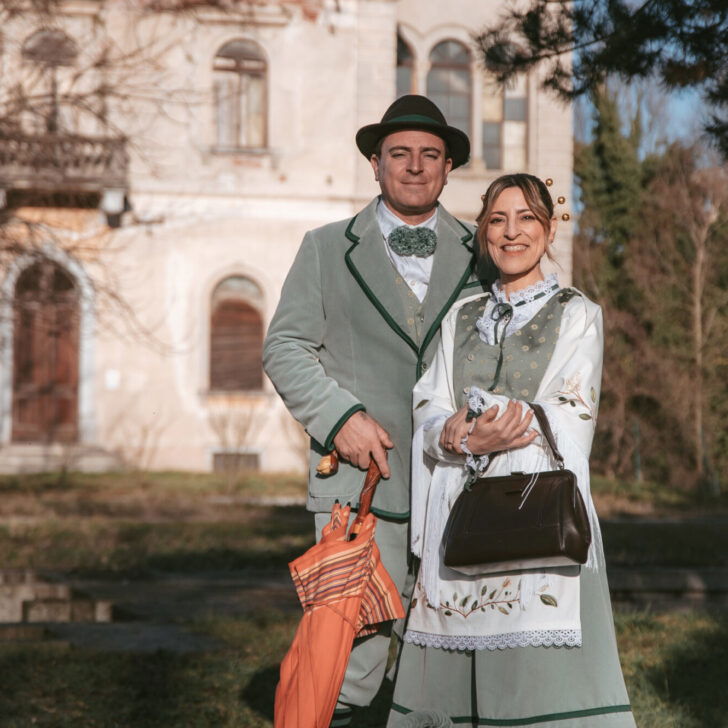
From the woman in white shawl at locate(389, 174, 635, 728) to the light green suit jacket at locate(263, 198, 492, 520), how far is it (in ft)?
0.64

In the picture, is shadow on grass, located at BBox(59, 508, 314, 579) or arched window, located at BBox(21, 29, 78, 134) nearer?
shadow on grass, located at BBox(59, 508, 314, 579)

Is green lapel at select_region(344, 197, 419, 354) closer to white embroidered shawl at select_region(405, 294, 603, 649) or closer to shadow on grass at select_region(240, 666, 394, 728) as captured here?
white embroidered shawl at select_region(405, 294, 603, 649)

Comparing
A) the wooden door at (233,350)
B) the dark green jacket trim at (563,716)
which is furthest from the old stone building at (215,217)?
the dark green jacket trim at (563,716)

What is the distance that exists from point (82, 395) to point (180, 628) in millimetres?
14668

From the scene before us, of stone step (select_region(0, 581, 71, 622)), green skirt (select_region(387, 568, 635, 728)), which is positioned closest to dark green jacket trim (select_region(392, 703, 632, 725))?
green skirt (select_region(387, 568, 635, 728))

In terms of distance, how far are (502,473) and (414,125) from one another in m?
1.21

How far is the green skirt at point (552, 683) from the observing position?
3363mm

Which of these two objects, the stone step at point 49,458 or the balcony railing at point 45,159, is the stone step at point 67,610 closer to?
the balcony railing at point 45,159

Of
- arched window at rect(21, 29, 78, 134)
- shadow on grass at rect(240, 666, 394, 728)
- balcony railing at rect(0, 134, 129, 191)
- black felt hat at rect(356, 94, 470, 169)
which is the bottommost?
shadow on grass at rect(240, 666, 394, 728)

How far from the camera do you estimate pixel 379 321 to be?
13.1ft

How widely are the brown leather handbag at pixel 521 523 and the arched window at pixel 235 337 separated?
1826 cm

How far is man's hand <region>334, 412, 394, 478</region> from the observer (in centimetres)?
380

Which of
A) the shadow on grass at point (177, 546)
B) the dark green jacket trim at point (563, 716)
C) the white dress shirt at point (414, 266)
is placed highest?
the white dress shirt at point (414, 266)

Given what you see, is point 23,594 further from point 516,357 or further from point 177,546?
point 516,357
